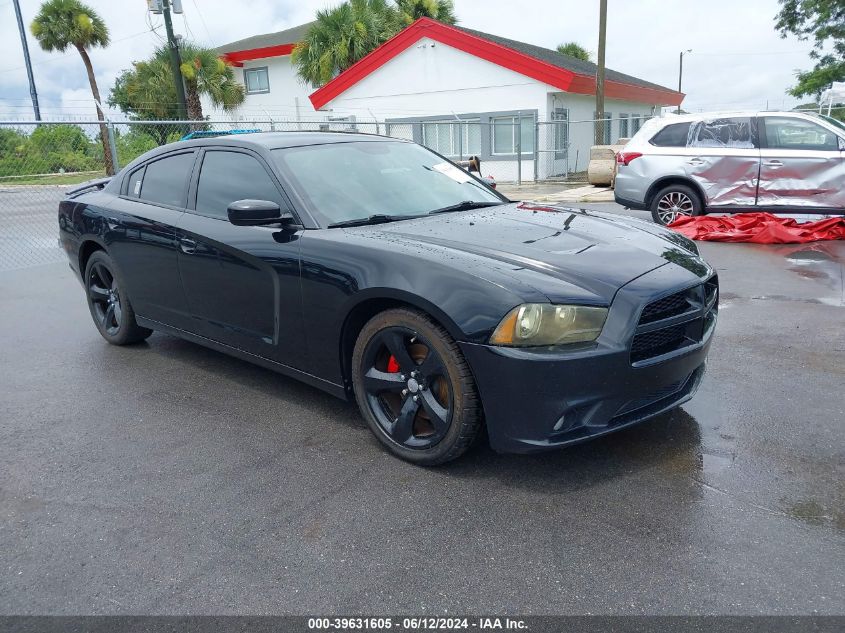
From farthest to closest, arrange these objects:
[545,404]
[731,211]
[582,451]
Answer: [731,211] → [582,451] → [545,404]

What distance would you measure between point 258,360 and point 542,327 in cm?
190

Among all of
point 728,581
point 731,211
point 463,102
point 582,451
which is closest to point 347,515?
point 582,451

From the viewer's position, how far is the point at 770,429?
3.65 metres

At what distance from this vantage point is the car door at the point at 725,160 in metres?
9.82

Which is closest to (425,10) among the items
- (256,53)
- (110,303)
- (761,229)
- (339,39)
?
(339,39)

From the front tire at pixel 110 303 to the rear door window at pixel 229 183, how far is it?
1.22m

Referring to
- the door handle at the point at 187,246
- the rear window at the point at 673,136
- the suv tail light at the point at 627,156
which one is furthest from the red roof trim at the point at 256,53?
the door handle at the point at 187,246

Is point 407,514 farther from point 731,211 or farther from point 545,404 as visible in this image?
point 731,211

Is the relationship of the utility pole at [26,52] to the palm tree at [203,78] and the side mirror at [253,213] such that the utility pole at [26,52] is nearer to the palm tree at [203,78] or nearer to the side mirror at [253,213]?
the palm tree at [203,78]

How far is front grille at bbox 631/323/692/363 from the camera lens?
9.84ft

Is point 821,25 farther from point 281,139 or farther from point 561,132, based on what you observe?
point 281,139

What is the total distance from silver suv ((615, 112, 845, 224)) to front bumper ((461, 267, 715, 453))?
7795 millimetres

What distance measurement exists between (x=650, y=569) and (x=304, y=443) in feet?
6.11

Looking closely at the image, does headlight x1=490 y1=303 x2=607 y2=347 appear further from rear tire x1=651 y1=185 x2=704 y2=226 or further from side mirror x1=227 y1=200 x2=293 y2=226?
rear tire x1=651 y1=185 x2=704 y2=226
